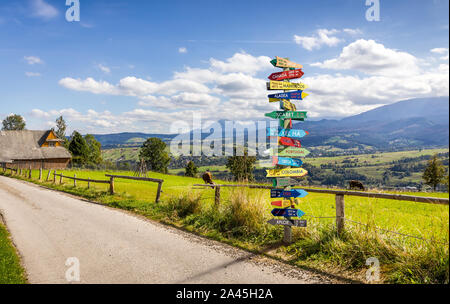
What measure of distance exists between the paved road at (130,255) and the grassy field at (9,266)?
0.16 meters

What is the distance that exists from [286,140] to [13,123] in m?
104

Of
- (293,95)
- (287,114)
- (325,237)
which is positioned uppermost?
(293,95)

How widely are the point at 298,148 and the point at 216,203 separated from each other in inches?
151

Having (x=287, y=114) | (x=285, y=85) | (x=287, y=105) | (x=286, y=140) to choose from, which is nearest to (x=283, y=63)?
(x=285, y=85)

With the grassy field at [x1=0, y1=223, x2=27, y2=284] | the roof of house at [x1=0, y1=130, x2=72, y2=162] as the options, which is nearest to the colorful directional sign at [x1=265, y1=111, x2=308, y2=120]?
the grassy field at [x1=0, y1=223, x2=27, y2=284]

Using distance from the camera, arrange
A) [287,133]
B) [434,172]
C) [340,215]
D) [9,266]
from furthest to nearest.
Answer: [434,172] → [287,133] → [340,215] → [9,266]

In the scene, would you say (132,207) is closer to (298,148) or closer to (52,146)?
(298,148)

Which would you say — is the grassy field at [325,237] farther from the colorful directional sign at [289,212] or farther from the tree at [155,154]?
the tree at [155,154]

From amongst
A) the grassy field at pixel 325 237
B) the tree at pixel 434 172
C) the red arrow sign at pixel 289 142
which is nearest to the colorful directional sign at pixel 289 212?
the grassy field at pixel 325 237

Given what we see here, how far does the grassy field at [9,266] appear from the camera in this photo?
530 cm

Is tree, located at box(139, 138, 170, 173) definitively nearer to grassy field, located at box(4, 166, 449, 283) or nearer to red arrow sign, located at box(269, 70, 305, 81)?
grassy field, located at box(4, 166, 449, 283)

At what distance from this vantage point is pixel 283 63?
733cm

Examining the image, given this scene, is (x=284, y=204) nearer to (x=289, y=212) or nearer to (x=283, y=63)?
(x=289, y=212)
